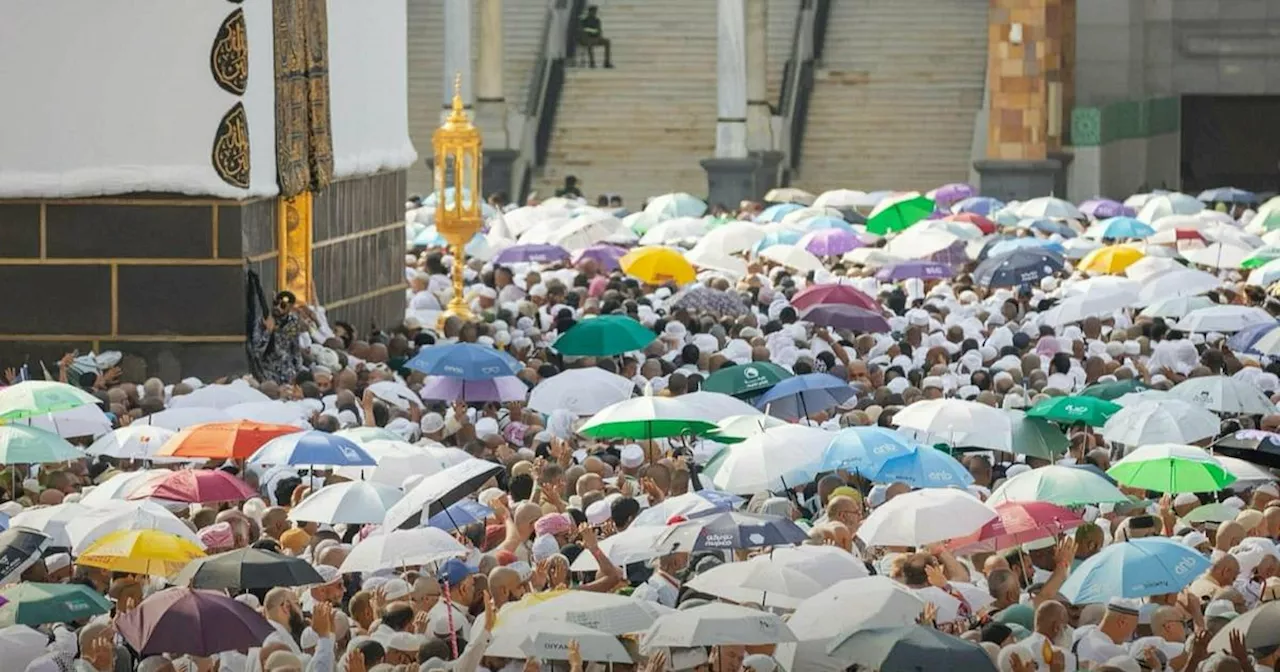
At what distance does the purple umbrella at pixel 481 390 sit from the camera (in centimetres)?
1972

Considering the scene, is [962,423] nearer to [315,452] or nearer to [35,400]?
[315,452]

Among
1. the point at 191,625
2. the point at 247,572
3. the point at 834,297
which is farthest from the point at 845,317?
the point at 191,625

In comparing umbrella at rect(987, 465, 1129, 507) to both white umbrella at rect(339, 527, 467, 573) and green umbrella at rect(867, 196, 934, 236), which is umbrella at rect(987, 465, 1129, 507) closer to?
white umbrella at rect(339, 527, 467, 573)

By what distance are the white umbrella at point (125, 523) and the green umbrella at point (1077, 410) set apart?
248 inches

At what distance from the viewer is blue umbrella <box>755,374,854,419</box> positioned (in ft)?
60.1

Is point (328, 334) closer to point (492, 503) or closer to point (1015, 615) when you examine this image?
point (492, 503)

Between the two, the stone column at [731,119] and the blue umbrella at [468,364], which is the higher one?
the stone column at [731,119]

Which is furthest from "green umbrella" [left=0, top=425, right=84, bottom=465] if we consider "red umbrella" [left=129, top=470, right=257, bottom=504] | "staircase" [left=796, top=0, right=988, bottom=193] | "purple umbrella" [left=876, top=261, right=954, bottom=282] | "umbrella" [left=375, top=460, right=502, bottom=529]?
"staircase" [left=796, top=0, right=988, bottom=193]

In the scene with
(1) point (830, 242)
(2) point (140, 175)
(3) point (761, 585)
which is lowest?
(3) point (761, 585)

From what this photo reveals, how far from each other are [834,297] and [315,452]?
28.3 feet

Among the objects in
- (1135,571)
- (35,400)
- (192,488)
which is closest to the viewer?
(1135,571)

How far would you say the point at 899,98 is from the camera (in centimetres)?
4422

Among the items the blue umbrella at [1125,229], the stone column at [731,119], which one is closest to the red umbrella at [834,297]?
the blue umbrella at [1125,229]

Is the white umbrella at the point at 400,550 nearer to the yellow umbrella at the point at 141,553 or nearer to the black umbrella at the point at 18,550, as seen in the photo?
the yellow umbrella at the point at 141,553
